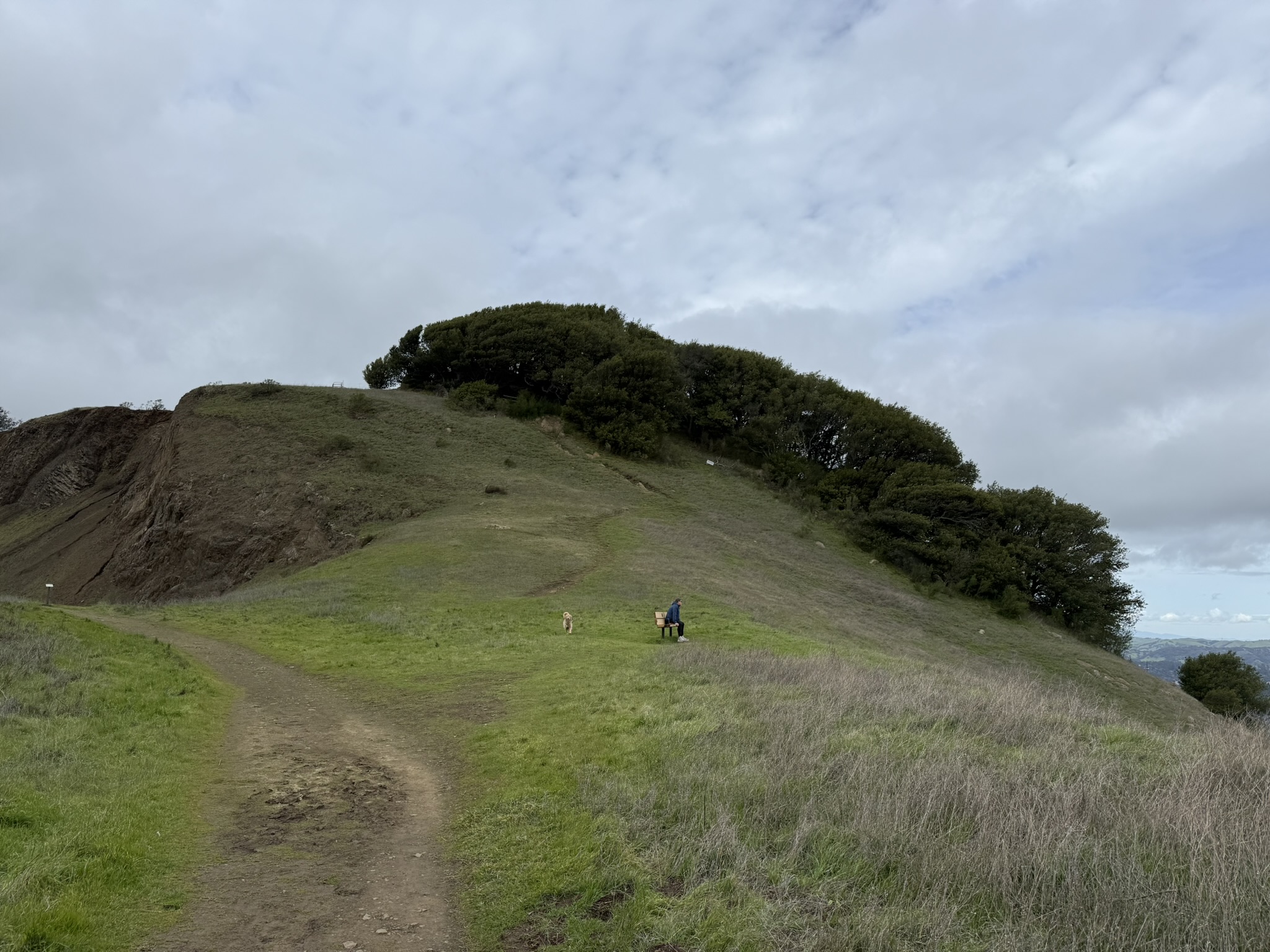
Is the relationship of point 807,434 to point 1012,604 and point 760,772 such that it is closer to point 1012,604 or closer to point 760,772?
point 1012,604

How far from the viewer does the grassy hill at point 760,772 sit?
5727 mm

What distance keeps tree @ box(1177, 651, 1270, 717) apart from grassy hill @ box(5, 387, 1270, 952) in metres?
11.8

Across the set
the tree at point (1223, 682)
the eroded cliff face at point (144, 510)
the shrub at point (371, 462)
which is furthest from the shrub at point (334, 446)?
the tree at point (1223, 682)

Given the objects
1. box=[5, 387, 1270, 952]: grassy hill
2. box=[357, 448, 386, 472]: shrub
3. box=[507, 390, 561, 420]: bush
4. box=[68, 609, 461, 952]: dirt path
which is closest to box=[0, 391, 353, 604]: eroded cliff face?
box=[357, 448, 386, 472]: shrub

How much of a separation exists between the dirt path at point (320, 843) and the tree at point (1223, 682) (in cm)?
4426

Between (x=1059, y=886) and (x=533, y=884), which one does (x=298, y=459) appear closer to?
(x=533, y=884)

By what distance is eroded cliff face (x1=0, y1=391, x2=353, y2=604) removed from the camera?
41.1 metres

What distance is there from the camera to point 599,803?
862cm

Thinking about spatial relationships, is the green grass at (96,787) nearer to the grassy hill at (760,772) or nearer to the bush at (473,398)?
the grassy hill at (760,772)

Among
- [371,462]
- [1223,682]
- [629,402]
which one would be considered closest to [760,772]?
[371,462]

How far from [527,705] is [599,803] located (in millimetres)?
6193

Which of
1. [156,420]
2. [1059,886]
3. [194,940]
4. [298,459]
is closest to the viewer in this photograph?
[1059,886]

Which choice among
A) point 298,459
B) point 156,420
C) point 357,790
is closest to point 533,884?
point 357,790

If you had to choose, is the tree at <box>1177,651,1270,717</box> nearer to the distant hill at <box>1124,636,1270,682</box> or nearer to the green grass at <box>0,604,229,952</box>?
the distant hill at <box>1124,636,1270,682</box>
